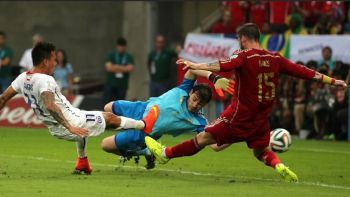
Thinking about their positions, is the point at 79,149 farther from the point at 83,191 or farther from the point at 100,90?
the point at 100,90

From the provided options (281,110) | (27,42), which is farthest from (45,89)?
(27,42)

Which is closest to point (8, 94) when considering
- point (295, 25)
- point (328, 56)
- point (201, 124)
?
point (201, 124)

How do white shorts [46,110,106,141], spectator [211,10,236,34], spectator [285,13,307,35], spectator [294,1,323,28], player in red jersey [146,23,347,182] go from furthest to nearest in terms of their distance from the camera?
spectator [211,10,236,34], spectator [294,1,323,28], spectator [285,13,307,35], white shorts [46,110,106,141], player in red jersey [146,23,347,182]

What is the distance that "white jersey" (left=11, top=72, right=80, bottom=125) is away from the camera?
1339 cm

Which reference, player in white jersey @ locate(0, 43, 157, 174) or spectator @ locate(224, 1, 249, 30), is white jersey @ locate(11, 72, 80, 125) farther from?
spectator @ locate(224, 1, 249, 30)

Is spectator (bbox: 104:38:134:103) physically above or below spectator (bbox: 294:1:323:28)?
below

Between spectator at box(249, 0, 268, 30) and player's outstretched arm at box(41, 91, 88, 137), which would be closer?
player's outstretched arm at box(41, 91, 88, 137)

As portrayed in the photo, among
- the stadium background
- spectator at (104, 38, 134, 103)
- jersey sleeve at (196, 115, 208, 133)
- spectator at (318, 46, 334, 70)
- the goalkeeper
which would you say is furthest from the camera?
spectator at (104, 38, 134, 103)

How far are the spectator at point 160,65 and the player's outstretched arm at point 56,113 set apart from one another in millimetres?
12678

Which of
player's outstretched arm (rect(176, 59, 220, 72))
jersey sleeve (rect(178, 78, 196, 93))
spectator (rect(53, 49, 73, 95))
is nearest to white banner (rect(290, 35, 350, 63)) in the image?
spectator (rect(53, 49, 73, 95))

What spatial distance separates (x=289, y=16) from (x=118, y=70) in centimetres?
429

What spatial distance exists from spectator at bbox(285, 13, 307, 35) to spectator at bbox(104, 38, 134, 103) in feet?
12.9

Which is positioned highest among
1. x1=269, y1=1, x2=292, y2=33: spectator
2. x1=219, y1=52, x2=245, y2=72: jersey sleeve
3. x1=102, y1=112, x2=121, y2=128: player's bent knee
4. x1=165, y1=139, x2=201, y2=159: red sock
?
x1=269, y1=1, x2=292, y2=33: spectator

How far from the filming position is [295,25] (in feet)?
80.8
